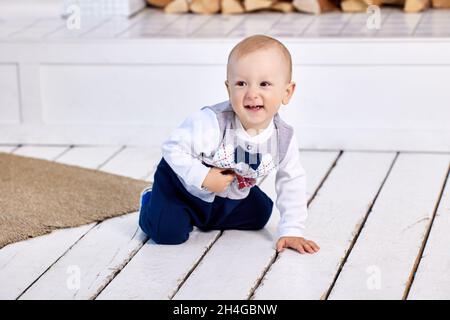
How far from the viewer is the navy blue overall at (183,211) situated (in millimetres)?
2199

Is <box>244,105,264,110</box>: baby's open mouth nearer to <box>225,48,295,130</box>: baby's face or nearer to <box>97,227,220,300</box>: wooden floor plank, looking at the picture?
<box>225,48,295,130</box>: baby's face

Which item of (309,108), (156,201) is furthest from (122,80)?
(156,201)

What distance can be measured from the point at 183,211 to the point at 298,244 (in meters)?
0.27

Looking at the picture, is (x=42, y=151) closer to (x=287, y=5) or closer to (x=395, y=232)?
(x=287, y=5)

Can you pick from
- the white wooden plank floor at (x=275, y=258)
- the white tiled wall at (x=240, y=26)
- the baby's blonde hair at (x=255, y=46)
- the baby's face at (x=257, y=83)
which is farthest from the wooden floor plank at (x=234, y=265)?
the white tiled wall at (x=240, y=26)

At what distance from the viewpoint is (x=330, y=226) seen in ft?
7.60

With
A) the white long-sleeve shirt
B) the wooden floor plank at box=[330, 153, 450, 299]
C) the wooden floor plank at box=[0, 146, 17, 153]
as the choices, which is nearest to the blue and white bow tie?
the white long-sleeve shirt

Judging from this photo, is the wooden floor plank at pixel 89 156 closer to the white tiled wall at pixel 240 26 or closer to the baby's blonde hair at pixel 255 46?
the white tiled wall at pixel 240 26

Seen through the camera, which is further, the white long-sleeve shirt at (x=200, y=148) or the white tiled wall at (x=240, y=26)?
the white tiled wall at (x=240, y=26)

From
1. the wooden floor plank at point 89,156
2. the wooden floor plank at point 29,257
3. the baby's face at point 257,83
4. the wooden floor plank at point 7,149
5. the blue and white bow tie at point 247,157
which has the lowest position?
the wooden floor plank at point 7,149

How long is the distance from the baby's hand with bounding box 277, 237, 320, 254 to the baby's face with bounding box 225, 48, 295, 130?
0.93 ft

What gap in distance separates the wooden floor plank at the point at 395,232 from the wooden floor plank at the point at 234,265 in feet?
0.58

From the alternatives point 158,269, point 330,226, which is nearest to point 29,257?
point 158,269

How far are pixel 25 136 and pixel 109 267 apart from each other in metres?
1.11
